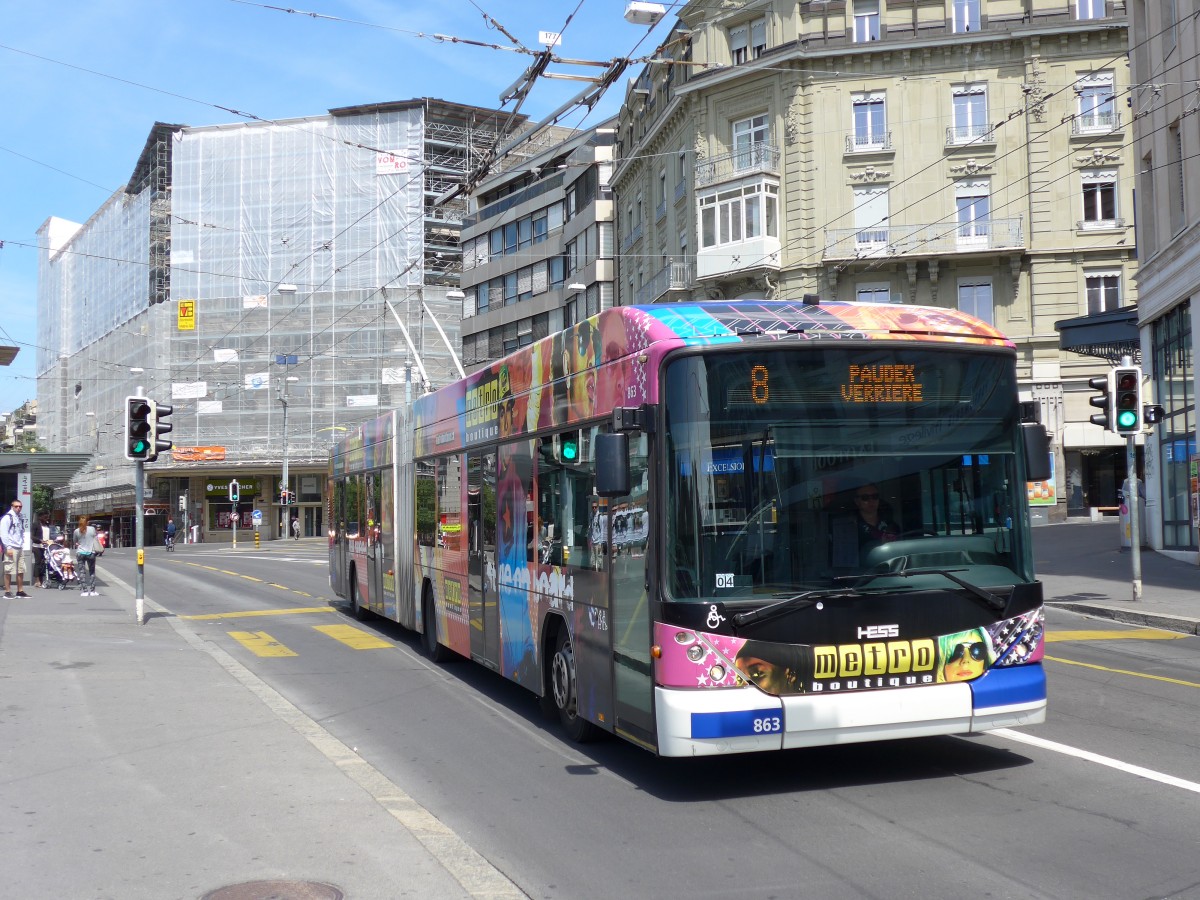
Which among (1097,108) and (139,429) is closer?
(139,429)

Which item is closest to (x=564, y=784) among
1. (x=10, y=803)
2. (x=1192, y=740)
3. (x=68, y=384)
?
(x=10, y=803)

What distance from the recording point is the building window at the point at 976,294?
134 feet

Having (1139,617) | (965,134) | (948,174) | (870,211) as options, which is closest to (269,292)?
(870,211)

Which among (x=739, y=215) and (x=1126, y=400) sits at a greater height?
(x=739, y=215)

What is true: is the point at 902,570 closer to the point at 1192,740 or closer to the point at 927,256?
the point at 1192,740

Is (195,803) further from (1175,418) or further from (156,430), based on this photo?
(1175,418)

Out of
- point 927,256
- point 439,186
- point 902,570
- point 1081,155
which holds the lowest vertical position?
point 902,570

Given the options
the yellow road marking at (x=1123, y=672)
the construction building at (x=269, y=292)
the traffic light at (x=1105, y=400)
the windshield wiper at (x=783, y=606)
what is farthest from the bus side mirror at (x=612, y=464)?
the construction building at (x=269, y=292)

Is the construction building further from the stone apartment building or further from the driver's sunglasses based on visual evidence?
the driver's sunglasses

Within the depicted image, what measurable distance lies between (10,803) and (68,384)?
272ft

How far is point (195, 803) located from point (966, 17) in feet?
131

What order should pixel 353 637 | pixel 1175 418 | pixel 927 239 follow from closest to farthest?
pixel 353 637
pixel 1175 418
pixel 927 239

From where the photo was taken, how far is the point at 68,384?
83.1 m

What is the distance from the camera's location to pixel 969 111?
134ft
